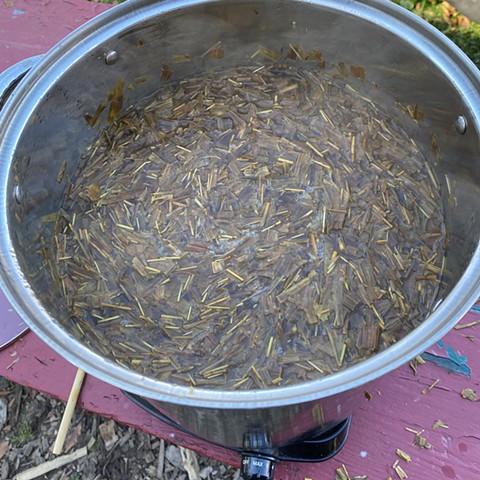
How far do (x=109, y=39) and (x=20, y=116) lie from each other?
9.5 inches

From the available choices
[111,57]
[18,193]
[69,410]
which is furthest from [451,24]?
[69,410]

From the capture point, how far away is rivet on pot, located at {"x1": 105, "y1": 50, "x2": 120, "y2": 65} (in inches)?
42.5

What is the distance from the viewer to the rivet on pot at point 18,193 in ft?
3.03

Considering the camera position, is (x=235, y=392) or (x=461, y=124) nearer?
(x=235, y=392)

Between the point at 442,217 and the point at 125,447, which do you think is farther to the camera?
the point at 125,447

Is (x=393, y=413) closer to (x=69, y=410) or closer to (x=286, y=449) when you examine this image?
(x=286, y=449)

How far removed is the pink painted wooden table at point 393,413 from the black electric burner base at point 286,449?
0.18 ft

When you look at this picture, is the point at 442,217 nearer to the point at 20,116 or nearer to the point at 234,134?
the point at 234,134

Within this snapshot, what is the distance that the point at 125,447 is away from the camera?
130 cm

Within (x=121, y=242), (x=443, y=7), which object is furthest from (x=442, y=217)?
(x=443, y=7)

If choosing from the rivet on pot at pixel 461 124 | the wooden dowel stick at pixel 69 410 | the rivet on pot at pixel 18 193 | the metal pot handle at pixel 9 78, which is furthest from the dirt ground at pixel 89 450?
the rivet on pot at pixel 461 124

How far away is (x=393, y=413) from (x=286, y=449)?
0.81 feet

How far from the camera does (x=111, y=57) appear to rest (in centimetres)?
109

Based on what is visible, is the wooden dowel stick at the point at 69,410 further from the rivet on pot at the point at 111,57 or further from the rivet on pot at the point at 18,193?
the rivet on pot at the point at 111,57
